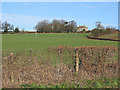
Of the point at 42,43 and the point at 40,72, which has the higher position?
the point at 42,43

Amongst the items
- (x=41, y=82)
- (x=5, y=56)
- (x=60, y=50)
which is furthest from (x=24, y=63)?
(x=60, y=50)

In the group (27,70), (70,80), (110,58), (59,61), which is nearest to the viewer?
(70,80)

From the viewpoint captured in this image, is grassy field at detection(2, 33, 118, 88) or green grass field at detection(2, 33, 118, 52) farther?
green grass field at detection(2, 33, 118, 52)

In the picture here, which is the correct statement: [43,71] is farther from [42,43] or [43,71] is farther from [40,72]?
[42,43]

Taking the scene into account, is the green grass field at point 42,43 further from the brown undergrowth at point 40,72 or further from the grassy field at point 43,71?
the brown undergrowth at point 40,72

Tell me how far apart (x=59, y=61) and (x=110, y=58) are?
342 cm

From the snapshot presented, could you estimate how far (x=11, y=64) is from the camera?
29.7 feet

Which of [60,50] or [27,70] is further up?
[60,50]

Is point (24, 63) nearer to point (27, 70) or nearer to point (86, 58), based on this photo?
point (27, 70)

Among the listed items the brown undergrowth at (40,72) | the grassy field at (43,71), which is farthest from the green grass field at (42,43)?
the brown undergrowth at (40,72)

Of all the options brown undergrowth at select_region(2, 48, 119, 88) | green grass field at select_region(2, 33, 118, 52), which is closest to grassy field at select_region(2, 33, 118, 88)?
brown undergrowth at select_region(2, 48, 119, 88)

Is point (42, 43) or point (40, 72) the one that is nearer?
point (40, 72)

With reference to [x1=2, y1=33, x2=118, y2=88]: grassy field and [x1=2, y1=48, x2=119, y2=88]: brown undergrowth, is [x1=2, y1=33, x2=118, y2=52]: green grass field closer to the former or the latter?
[x1=2, y1=33, x2=118, y2=88]: grassy field

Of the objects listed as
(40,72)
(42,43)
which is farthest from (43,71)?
(42,43)
